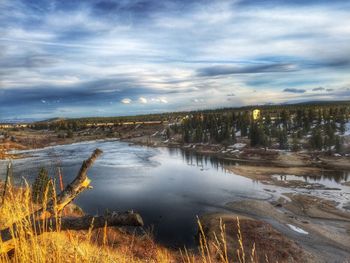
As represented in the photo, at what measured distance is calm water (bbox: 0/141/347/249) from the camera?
3550cm

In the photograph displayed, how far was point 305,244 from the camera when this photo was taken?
30531 mm

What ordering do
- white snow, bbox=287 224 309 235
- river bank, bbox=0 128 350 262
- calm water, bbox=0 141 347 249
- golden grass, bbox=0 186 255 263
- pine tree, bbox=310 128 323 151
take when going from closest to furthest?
golden grass, bbox=0 186 255 263
river bank, bbox=0 128 350 262
white snow, bbox=287 224 309 235
calm water, bbox=0 141 347 249
pine tree, bbox=310 128 323 151

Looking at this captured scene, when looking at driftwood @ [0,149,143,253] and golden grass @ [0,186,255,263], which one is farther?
driftwood @ [0,149,143,253]

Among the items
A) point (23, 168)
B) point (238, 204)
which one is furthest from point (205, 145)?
point (238, 204)

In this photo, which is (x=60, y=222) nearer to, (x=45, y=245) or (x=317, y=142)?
(x=45, y=245)

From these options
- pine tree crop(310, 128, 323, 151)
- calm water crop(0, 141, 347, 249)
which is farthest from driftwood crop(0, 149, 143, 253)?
pine tree crop(310, 128, 323, 151)

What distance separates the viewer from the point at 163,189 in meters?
48.4

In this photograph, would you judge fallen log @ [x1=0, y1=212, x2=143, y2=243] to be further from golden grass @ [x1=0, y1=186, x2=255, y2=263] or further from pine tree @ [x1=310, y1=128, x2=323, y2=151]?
pine tree @ [x1=310, y1=128, x2=323, y2=151]

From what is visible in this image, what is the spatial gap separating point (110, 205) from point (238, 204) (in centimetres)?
1464

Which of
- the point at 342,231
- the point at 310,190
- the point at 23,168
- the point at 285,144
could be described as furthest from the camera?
the point at 285,144

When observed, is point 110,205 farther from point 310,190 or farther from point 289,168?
point 289,168

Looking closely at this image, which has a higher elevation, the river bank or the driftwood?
the driftwood

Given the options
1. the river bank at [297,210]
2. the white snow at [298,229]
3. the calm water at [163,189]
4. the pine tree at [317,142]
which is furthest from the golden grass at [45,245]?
the pine tree at [317,142]

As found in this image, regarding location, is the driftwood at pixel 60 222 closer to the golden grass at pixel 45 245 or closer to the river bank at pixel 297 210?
the golden grass at pixel 45 245
